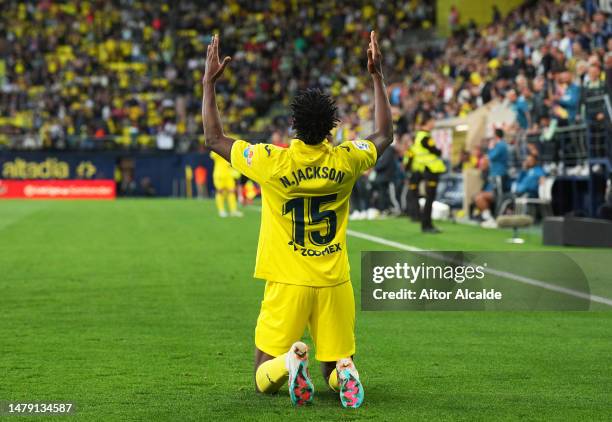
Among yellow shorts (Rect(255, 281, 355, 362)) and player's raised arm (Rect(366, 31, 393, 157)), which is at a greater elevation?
player's raised arm (Rect(366, 31, 393, 157))

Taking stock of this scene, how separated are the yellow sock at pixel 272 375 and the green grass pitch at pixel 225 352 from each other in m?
0.09

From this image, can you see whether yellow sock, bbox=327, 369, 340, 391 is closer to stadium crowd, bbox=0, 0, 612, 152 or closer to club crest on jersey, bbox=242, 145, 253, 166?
club crest on jersey, bbox=242, 145, 253, 166

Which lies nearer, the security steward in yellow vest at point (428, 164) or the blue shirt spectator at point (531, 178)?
the security steward in yellow vest at point (428, 164)

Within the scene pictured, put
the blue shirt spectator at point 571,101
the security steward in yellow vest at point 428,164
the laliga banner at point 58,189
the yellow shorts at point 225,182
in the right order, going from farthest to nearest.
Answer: the laliga banner at point 58,189
the yellow shorts at point 225,182
the blue shirt spectator at point 571,101
the security steward in yellow vest at point 428,164

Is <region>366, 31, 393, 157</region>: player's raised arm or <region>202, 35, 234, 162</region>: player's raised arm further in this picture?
<region>366, 31, 393, 157</region>: player's raised arm

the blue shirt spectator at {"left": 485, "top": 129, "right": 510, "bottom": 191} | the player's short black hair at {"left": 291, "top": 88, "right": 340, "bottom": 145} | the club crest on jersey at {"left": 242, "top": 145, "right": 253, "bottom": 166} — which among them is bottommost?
the blue shirt spectator at {"left": 485, "top": 129, "right": 510, "bottom": 191}

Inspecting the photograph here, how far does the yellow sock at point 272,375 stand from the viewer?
249 inches

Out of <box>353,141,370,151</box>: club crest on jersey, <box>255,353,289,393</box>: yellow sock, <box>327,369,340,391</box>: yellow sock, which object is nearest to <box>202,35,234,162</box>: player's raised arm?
<box>353,141,370,151</box>: club crest on jersey

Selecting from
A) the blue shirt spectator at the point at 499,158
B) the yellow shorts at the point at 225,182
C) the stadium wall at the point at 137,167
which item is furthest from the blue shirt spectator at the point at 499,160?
the stadium wall at the point at 137,167

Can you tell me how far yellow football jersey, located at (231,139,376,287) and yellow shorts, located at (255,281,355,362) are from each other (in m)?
0.06

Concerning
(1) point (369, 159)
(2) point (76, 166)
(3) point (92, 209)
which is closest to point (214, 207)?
(3) point (92, 209)

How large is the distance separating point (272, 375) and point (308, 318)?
14.5 inches

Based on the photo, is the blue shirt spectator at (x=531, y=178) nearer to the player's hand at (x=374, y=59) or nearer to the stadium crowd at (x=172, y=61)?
the player's hand at (x=374, y=59)

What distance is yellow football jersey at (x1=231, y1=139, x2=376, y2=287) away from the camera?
628 centimetres
